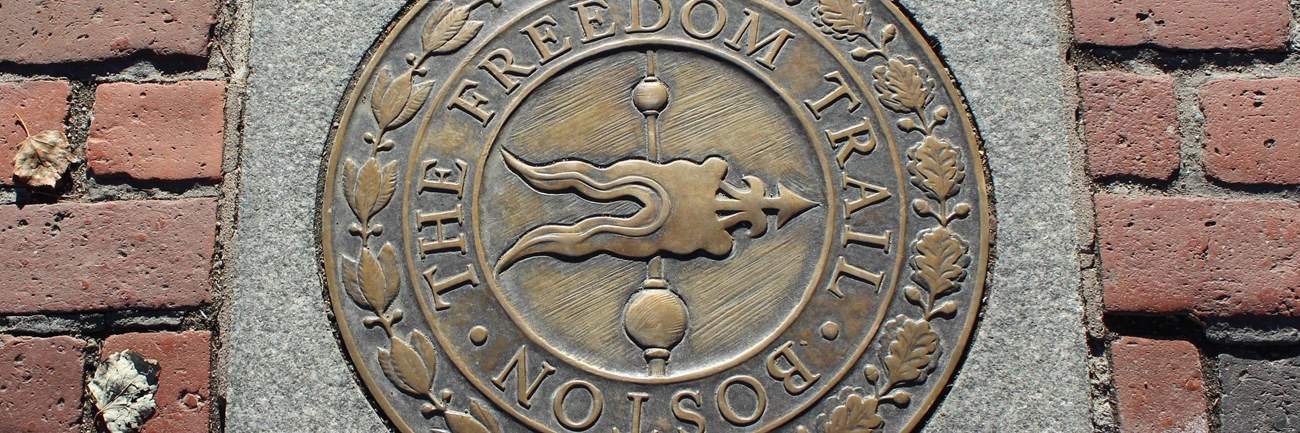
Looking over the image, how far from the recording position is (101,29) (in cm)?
144

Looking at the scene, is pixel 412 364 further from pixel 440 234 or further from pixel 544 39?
pixel 544 39

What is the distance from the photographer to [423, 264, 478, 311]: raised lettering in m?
1.33

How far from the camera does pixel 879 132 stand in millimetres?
1362

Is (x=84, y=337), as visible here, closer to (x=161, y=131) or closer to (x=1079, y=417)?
(x=161, y=131)

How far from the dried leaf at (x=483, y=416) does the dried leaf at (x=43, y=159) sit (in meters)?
0.74

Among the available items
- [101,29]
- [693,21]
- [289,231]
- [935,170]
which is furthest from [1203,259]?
[101,29]

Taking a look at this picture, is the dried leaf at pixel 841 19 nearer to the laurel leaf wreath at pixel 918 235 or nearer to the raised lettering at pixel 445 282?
the laurel leaf wreath at pixel 918 235

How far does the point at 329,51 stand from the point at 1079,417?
4.17ft

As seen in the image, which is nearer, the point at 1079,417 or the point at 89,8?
the point at 1079,417

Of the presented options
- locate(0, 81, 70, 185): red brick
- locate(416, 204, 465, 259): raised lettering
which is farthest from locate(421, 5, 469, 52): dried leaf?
locate(0, 81, 70, 185): red brick

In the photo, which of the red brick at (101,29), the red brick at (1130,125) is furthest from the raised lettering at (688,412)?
the red brick at (101,29)

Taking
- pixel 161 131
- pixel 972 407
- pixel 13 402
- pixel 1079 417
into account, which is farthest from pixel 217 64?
pixel 1079 417

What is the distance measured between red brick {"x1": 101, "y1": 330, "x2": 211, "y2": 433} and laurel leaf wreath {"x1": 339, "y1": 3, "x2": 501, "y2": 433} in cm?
25

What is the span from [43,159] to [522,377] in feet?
2.70
